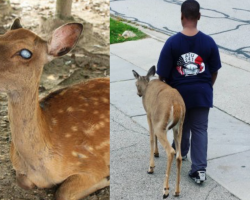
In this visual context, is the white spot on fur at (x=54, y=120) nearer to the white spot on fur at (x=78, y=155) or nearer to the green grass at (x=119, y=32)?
the white spot on fur at (x=78, y=155)

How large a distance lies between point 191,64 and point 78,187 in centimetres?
118

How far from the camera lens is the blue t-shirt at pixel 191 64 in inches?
144

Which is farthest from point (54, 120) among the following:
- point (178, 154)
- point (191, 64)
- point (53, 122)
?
point (191, 64)

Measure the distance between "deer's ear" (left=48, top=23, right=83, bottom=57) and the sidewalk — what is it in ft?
4.65

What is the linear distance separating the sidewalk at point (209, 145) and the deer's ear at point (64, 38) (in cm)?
142

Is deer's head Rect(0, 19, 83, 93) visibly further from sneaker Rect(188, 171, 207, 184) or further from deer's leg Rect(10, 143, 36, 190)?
sneaker Rect(188, 171, 207, 184)

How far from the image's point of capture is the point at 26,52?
249cm

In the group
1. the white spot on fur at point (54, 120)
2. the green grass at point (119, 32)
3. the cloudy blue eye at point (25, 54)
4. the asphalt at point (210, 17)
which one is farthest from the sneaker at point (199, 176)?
the green grass at point (119, 32)

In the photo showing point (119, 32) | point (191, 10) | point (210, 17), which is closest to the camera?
point (191, 10)

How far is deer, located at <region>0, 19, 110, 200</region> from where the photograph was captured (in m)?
2.51

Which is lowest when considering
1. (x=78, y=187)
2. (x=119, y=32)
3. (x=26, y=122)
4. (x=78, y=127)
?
(x=119, y=32)

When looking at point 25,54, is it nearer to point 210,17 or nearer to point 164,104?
point 164,104

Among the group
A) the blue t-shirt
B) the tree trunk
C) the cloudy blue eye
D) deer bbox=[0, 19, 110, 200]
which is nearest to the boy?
the blue t-shirt

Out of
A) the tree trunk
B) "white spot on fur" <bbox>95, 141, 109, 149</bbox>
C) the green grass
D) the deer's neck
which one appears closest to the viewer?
the deer's neck
